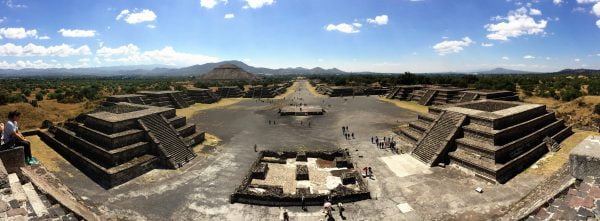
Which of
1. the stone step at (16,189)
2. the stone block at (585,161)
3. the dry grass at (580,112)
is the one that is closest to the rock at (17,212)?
the stone step at (16,189)

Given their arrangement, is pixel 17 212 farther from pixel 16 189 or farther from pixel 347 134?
pixel 347 134

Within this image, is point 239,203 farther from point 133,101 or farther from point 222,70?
point 222,70

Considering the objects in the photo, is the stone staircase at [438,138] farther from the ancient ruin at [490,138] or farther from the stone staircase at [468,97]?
the stone staircase at [468,97]

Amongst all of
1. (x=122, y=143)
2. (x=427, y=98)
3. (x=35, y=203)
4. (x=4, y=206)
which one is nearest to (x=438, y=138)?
(x=122, y=143)

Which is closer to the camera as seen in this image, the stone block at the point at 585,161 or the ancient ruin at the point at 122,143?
the stone block at the point at 585,161

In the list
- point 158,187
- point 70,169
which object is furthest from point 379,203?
point 70,169

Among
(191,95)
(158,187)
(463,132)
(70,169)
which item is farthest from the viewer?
(191,95)
